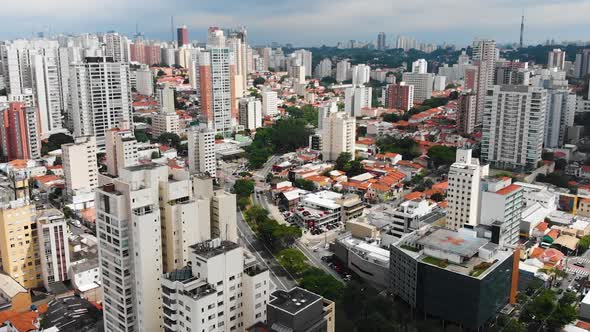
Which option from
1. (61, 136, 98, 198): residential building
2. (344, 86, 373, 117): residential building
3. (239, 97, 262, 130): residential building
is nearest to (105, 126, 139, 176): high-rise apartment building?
(61, 136, 98, 198): residential building

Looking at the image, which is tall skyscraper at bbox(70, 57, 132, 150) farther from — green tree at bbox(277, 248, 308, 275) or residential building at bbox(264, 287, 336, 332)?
residential building at bbox(264, 287, 336, 332)

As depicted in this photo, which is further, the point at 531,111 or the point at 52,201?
the point at 531,111

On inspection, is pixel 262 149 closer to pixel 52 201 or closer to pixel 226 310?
pixel 52 201

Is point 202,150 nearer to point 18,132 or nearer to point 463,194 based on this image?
point 18,132

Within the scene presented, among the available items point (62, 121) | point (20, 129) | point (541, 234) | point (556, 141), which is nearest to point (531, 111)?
point (556, 141)

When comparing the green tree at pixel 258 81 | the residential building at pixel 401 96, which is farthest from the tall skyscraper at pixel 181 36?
the residential building at pixel 401 96

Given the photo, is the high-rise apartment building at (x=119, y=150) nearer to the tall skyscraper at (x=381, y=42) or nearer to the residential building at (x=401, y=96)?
the residential building at (x=401, y=96)
